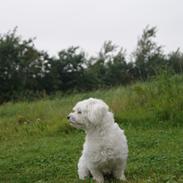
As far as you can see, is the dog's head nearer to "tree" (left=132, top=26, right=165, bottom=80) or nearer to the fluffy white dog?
the fluffy white dog

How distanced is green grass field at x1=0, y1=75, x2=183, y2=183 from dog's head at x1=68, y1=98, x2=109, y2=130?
881 mm

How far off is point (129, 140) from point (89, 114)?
473 cm

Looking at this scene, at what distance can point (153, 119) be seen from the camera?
1365 centimetres

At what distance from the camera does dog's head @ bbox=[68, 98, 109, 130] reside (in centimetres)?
658

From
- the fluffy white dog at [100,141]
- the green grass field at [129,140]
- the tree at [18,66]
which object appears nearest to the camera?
the fluffy white dog at [100,141]

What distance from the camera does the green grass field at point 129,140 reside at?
309 inches

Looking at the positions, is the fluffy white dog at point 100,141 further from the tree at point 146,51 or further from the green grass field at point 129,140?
the tree at point 146,51

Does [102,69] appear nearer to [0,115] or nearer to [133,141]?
[0,115]

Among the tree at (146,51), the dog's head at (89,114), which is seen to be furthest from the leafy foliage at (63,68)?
the dog's head at (89,114)

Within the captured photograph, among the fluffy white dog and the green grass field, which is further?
the green grass field

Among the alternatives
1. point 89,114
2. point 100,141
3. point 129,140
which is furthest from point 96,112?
point 129,140

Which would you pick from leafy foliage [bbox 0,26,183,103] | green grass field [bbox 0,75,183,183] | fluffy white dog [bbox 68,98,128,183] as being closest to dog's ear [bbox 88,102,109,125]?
fluffy white dog [bbox 68,98,128,183]

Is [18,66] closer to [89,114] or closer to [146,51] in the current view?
[146,51]

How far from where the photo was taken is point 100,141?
6.66 m
